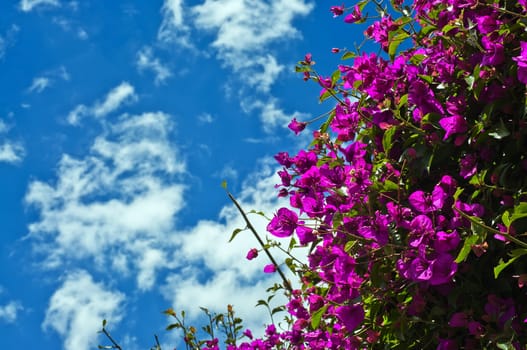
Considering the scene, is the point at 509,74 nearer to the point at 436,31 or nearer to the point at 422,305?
the point at 436,31

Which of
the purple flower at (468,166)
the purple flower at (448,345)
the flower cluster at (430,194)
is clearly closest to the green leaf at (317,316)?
the flower cluster at (430,194)

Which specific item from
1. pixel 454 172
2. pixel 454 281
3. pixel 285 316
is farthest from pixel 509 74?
pixel 285 316

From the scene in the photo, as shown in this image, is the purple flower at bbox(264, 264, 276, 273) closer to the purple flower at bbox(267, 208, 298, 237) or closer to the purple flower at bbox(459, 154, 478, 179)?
the purple flower at bbox(267, 208, 298, 237)

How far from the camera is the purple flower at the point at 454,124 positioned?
2125 mm

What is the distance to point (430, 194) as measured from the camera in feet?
7.48

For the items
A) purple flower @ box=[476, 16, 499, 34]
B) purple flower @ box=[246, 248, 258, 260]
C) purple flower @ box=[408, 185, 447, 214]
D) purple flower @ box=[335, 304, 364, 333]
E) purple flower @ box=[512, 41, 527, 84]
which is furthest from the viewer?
purple flower @ box=[246, 248, 258, 260]

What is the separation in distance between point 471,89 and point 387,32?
55 centimetres

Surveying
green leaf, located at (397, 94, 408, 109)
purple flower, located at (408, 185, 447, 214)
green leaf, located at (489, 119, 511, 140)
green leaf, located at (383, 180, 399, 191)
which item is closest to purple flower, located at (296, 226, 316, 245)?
green leaf, located at (383, 180, 399, 191)

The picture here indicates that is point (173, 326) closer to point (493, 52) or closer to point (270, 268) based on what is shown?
point (270, 268)

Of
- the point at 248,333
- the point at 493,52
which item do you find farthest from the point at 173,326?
the point at 493,52

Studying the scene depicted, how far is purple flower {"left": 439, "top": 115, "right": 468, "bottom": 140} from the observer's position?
6.97ft

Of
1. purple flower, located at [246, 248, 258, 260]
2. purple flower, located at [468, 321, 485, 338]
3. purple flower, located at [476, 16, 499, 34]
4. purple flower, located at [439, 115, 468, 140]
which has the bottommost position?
purple flower, located at [468, 321, 485, 338]

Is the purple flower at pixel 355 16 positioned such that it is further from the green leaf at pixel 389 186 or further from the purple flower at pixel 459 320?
the purple flower at pixel 459 320

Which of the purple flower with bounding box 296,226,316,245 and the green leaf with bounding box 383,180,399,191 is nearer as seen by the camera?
the green leaf with bounding box 383,180,399,191
